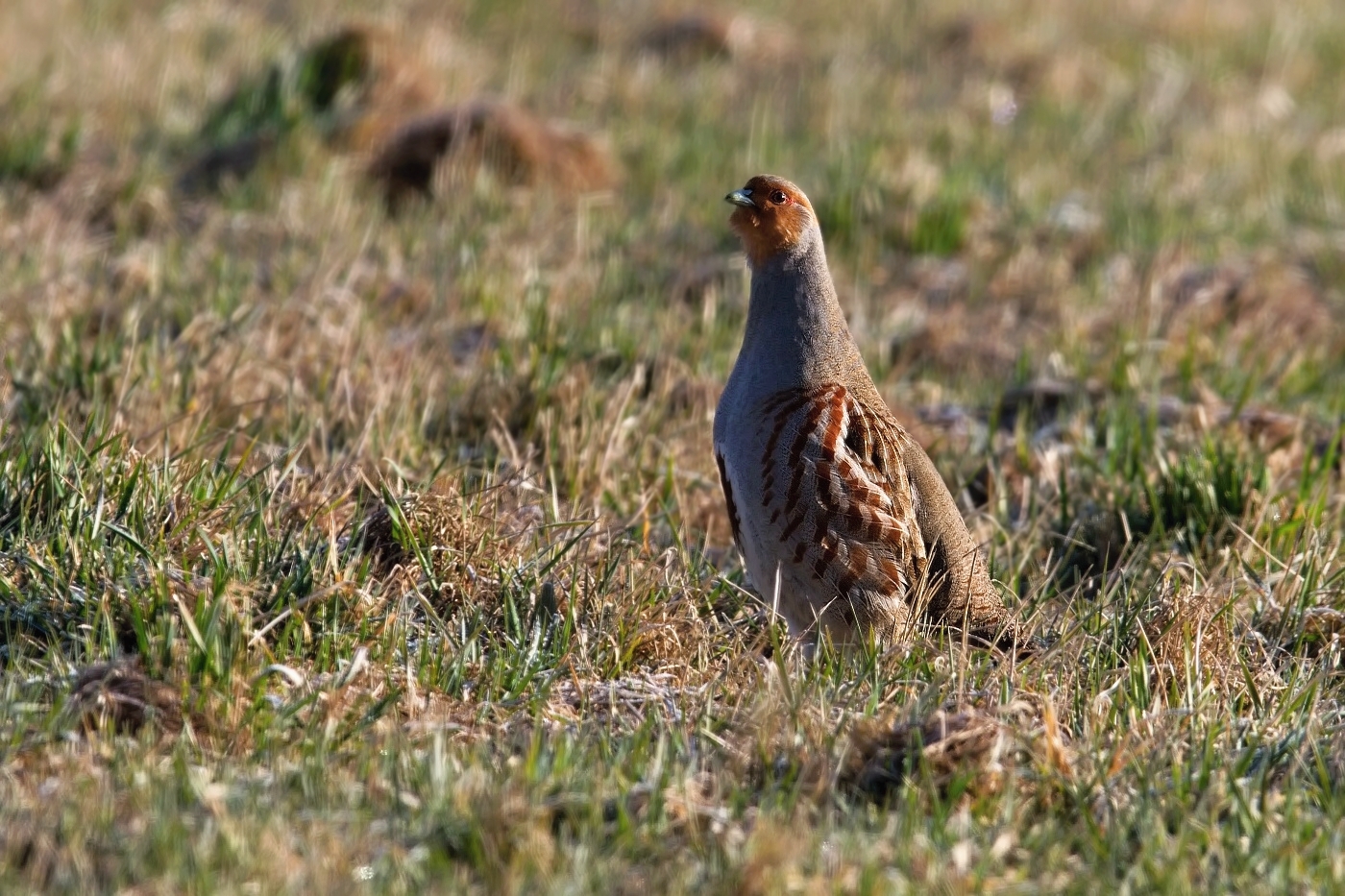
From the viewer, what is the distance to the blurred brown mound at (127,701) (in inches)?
124

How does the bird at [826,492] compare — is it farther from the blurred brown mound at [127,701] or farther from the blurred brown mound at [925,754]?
the blurred brown mound at [127,701]

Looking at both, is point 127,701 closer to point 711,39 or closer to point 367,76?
point 367,76

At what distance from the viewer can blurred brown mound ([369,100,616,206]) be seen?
8.22 metres

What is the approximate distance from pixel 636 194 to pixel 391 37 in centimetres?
224

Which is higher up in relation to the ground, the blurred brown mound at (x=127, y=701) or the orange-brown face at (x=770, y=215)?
the orange-brown face at (x=770, y=215)

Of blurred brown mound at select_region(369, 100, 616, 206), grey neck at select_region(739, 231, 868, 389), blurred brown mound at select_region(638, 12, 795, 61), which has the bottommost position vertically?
blurred brown mound at select_region(369, 100, 616, 206)

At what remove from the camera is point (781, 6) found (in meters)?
12.8

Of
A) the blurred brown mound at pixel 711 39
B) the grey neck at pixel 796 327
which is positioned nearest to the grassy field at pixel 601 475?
the grey neck at pixel 796 327

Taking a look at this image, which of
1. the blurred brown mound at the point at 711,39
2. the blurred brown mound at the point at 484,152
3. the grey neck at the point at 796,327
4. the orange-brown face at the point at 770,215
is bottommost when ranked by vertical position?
the blurred brown mound at the point at 484,152

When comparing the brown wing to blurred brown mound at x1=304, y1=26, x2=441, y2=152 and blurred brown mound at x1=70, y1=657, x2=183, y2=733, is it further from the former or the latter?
blurred brown mound at x1=304, y1=26, x2=441, y2=152

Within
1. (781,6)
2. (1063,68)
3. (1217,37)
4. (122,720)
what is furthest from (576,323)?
(1217,37)

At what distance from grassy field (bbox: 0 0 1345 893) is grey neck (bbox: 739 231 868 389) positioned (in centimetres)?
56

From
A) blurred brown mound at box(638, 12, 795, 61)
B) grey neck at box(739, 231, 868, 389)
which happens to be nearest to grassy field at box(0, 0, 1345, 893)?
grey neck at box(739, 231, 868, 389)

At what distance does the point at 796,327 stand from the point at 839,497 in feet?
1.55
